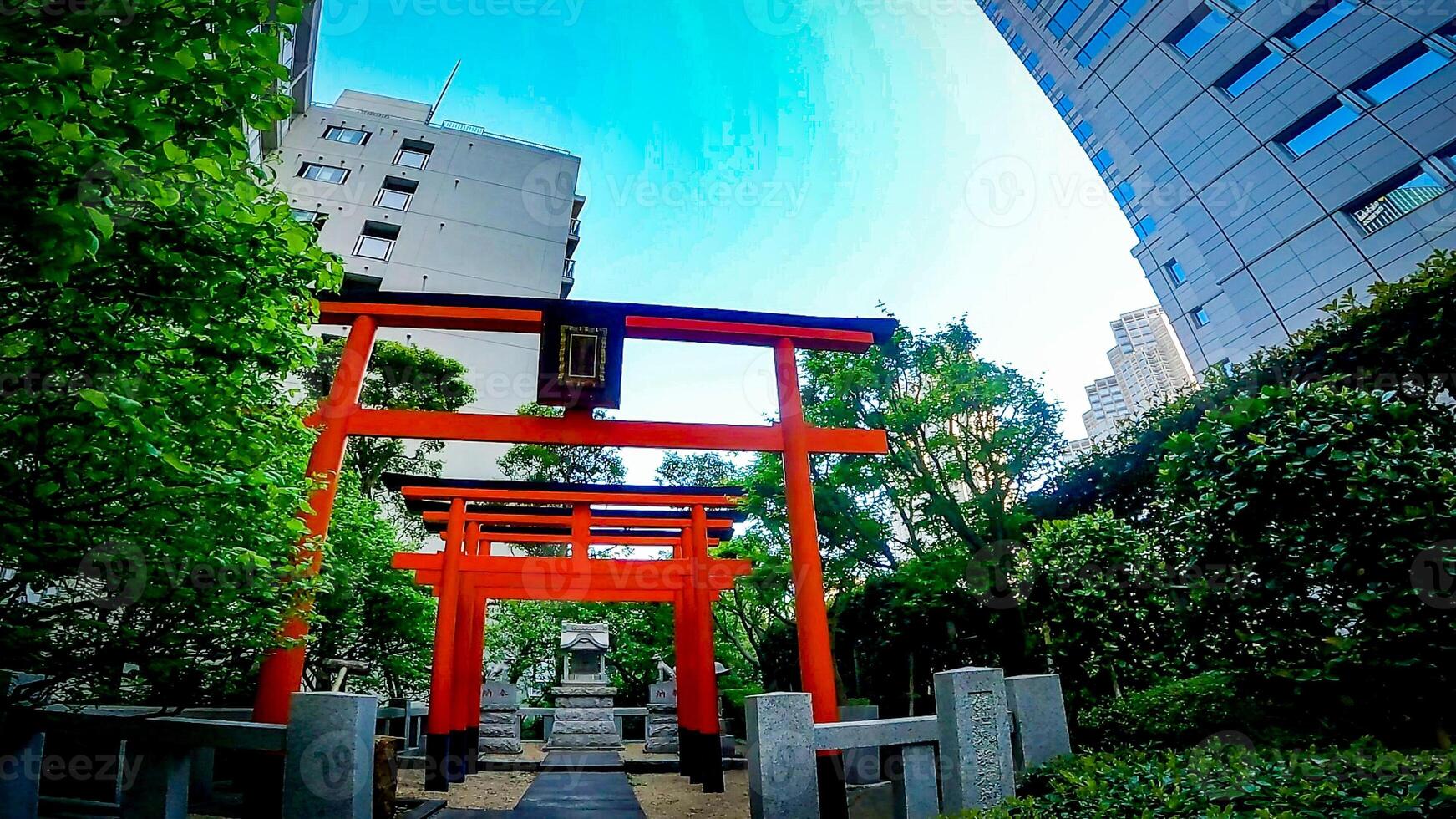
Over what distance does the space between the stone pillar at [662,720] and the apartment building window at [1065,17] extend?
2223cm

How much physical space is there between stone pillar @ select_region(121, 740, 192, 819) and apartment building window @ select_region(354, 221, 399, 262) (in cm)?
2316

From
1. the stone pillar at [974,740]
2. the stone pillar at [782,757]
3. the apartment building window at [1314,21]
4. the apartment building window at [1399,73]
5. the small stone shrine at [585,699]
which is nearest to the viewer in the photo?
the stone pillar at [782,757]

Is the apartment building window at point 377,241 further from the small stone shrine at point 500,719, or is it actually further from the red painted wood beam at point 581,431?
the red painted wood beam at point 581,431

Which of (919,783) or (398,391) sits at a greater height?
(398,391)

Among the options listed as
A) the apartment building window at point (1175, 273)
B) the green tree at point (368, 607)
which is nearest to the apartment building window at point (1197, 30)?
the apartment building window at point (1175, 273)

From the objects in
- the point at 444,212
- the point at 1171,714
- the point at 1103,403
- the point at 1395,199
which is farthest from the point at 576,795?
the point at 1103,403

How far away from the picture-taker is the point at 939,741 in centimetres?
496

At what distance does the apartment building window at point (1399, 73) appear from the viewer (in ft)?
36.6

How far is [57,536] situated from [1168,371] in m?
48.6

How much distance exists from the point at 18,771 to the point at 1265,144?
65.6 ft

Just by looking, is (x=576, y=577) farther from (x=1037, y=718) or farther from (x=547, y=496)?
(x=1037, y=718)

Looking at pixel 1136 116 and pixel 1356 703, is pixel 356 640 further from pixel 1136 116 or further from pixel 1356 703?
pixel 1136 116

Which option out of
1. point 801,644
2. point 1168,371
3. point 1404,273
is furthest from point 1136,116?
point 1168,371


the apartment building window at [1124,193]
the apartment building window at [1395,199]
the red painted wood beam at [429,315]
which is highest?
A: the apartment building window at [1124,193]
